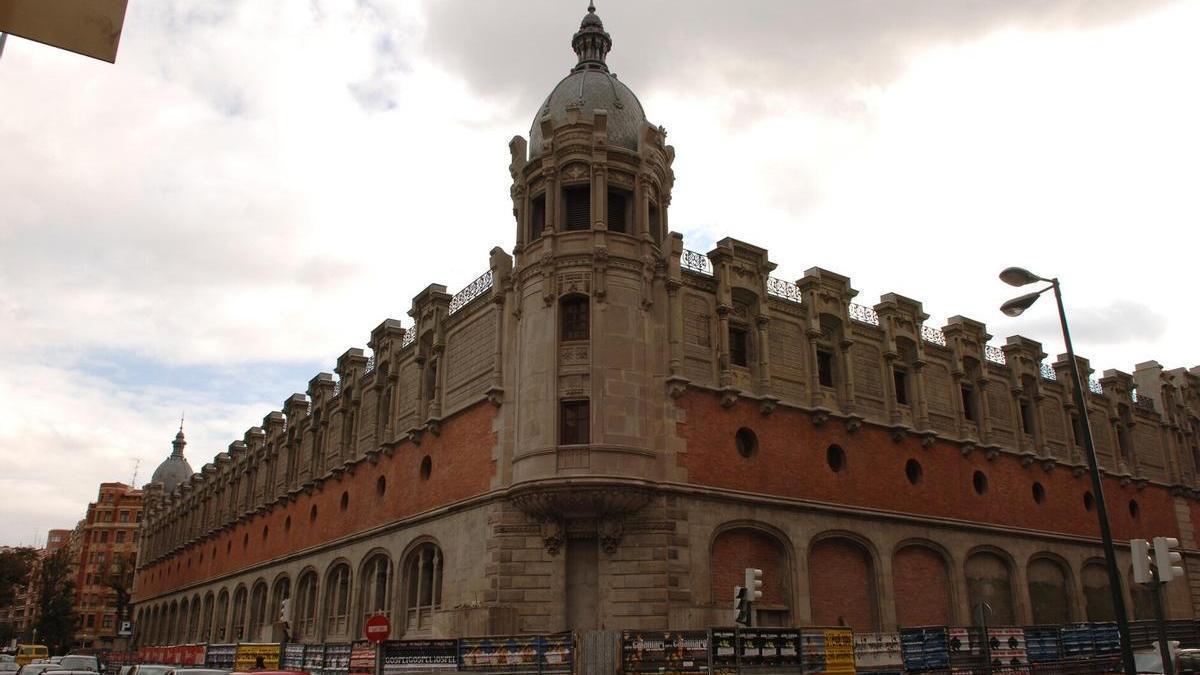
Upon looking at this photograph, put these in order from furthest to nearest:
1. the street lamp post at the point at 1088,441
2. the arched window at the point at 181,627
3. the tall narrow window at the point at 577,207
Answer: the arched window at the point at 181,627 → the tall narrow window at the point at 577,207 → the street lamp post at the point at 1088,441

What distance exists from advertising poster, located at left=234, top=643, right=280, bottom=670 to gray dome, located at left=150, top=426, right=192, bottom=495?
8408 centimetres

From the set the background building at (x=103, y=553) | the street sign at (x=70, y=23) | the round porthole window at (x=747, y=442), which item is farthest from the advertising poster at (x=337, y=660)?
the background building at (x=103, y=553)

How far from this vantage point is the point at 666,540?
27641 millimetres

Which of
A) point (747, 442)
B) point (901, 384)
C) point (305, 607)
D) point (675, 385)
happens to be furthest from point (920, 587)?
point (305, 607)

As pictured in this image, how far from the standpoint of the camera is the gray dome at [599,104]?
33.2 metres

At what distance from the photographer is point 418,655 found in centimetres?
2303

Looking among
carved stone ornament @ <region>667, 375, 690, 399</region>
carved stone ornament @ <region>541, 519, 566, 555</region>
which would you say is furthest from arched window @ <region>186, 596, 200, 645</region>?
carved stone ornament @ <region>667, 375, 690, 399</region>

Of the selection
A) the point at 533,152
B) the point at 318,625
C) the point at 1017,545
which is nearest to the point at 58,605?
the point at 318,625

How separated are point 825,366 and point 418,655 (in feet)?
64.4

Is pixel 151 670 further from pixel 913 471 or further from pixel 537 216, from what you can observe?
pixel 913 471

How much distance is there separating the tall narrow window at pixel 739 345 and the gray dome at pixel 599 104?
24.9ft

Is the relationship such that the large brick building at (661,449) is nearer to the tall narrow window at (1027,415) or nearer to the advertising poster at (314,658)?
the tall narrow window at (1027,415)

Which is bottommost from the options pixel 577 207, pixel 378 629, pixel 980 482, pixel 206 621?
pixel 378 629

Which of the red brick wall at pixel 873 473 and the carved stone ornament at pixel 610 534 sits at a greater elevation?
the red brick wall at pixel 873 473
